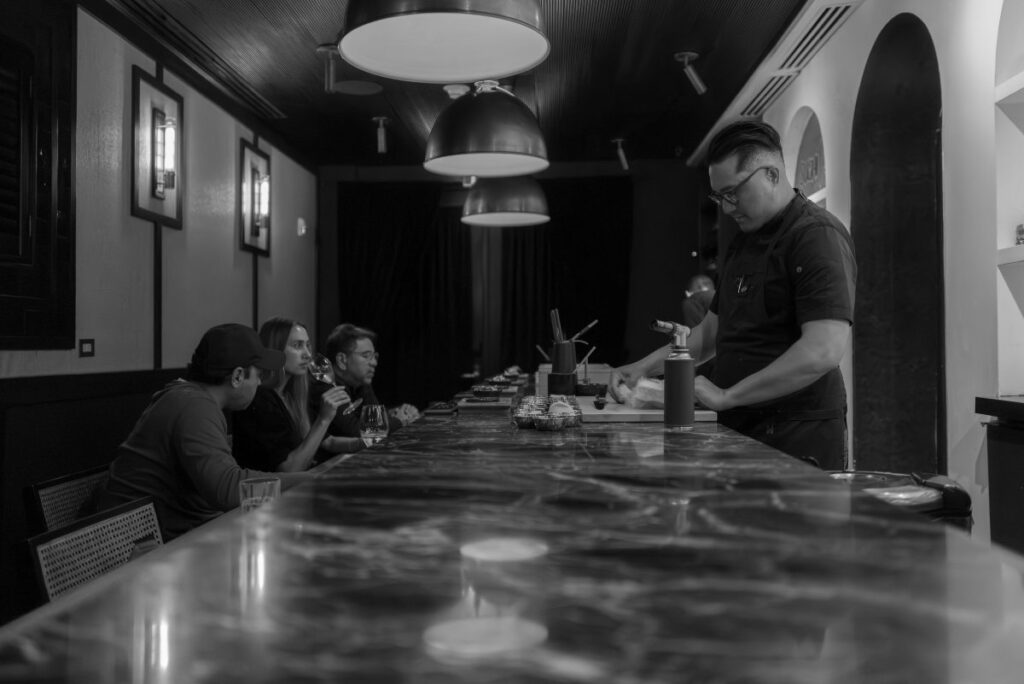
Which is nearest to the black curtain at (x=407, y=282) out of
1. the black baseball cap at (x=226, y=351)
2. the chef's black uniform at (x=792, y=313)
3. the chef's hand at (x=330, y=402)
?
the chef's hand at (x=330, y=402)

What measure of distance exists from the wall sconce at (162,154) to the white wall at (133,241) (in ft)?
0.76

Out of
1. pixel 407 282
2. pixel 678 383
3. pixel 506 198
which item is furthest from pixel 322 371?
pixel 407 282

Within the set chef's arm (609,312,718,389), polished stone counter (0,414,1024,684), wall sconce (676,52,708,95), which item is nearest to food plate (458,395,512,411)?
chef's arm (609,312,718,389)

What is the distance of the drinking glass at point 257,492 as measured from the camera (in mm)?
1174

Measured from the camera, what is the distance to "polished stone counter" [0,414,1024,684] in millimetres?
524

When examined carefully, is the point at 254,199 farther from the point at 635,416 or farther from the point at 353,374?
the point at 635,416

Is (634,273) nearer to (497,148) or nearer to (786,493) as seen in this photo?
(497,148)

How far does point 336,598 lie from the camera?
2.16 feet

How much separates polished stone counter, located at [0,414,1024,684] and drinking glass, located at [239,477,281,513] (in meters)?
0.12

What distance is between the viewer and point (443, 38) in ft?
6.73

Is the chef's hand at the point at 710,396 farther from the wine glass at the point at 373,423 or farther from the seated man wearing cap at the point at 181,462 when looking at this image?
the seated man wearing cap at the point at 181,462

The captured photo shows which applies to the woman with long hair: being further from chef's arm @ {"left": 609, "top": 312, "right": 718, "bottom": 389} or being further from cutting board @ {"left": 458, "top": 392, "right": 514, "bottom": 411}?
chef's arm @ {"left": 609, "top": 312, "right": 718, "bottom": 389}

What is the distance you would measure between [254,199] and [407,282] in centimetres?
226

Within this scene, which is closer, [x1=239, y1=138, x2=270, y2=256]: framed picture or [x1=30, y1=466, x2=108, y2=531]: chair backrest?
[x1=30, y1=466, x2=108, y2=531]: chair backrest
